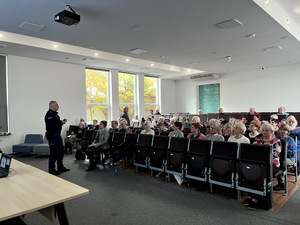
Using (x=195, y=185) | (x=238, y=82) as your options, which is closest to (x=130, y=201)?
(x=195, y=185)

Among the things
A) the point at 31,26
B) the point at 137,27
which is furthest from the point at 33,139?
the point at 137,27

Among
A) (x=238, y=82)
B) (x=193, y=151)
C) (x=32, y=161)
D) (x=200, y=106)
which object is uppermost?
(x=238, y=82)

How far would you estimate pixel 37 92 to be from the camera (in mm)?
8516

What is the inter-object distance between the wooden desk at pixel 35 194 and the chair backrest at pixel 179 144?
2.51 meters

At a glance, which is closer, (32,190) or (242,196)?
(32,190)

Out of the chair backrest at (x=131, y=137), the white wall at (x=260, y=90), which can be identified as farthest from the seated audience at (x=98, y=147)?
the white wall at (x=260, y=90)

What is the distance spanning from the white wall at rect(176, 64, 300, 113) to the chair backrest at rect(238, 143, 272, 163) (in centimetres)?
902

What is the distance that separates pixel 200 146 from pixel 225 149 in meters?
0.46

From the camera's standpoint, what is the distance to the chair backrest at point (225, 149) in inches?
138

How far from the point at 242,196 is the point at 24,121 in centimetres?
784

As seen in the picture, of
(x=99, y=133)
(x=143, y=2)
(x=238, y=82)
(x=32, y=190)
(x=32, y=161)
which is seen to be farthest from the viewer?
(x=238, y=82)

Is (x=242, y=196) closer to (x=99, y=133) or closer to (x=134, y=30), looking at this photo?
(x=99, y=133)

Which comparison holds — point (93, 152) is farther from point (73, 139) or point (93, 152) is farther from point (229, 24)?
point (229, 24)

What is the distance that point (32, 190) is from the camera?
6.40 ft
